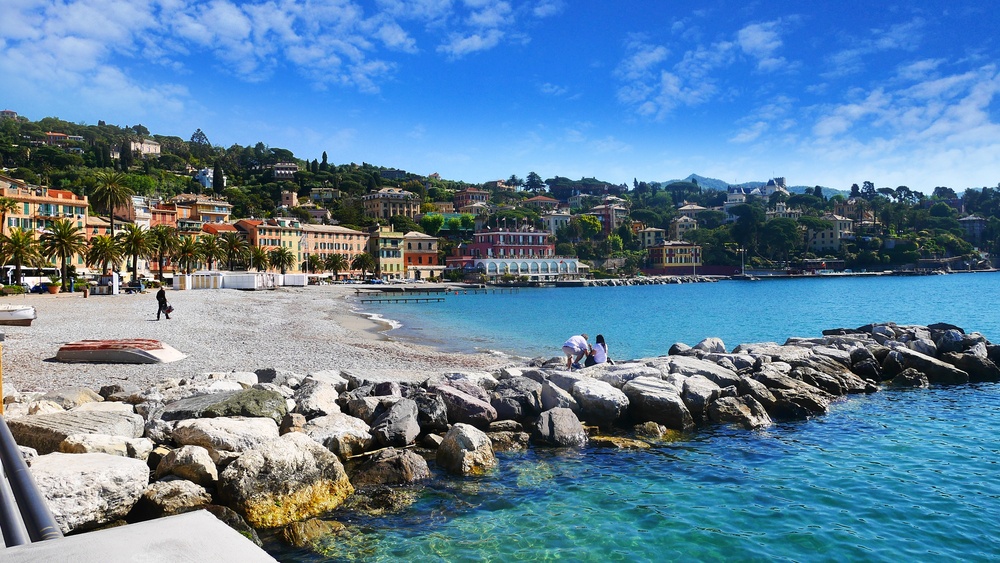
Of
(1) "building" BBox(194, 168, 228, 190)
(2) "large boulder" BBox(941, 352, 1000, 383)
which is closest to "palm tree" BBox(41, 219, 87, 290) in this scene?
(2) "large boulder" BBox(941, 352, 1000, 383)

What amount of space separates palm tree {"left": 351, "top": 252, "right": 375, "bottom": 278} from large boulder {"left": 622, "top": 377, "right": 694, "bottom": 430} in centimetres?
10184

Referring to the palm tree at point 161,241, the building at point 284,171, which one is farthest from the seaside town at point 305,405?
the building at point 284,171

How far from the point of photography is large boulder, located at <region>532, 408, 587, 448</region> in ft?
37.0

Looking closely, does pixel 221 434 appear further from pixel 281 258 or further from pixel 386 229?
pixel 386 229

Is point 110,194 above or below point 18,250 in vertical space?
above

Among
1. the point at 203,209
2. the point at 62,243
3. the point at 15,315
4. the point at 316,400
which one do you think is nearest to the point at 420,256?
the point at 203,209

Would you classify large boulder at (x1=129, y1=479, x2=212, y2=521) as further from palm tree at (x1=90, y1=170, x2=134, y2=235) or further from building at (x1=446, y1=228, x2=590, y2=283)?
building at (x1=446, y1=228, x2=590, y2=283)

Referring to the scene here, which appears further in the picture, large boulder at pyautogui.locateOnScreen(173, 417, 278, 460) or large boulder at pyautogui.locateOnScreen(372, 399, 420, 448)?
large boulder at pyautogui.locateOnScreen(372, 399, 420, 448)

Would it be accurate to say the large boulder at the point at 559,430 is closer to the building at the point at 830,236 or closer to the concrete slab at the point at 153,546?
the concrete slab at the point at 153,546

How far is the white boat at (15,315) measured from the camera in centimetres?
2370

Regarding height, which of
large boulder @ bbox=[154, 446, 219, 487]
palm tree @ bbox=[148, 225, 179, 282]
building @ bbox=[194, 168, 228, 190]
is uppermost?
building @ bbox=[194, 168, 228, 190]

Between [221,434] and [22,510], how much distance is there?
6755mm

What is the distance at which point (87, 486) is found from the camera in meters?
6.74

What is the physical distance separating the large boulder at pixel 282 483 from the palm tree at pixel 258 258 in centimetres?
8688
